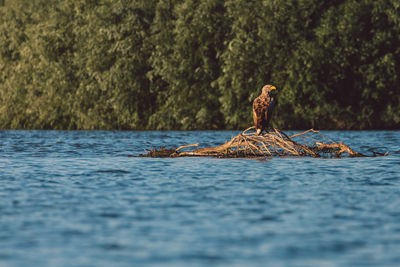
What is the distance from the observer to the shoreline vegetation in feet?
176

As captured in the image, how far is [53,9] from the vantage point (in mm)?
63656

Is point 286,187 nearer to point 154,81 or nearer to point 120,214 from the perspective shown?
point 120,214

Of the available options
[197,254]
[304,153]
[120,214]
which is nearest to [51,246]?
[197,254]

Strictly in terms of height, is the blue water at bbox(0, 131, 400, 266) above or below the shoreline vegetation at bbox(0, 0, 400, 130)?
below

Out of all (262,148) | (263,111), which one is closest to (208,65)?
(262,148)

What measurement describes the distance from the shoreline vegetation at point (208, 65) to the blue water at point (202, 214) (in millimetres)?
31010

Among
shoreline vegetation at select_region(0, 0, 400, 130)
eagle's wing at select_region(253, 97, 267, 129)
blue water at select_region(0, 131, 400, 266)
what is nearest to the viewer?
blue water at select_region(0, 131, 400, 266)

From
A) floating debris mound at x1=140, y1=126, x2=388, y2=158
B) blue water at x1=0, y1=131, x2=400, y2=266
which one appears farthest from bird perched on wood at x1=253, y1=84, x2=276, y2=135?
blue water at x1=0, y1=131, x2=400, y2=266

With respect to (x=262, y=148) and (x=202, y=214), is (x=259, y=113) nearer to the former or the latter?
(x=262, y=148)

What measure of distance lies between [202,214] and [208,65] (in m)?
43.9

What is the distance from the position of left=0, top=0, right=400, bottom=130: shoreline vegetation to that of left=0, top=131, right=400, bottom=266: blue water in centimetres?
3101

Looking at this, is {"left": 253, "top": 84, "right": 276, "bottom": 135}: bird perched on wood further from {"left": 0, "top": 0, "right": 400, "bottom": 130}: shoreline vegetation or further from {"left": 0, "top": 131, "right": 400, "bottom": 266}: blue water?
{"left": 0, "top": 0, "right": 400, "bottom": 130}: shoreline vegetation

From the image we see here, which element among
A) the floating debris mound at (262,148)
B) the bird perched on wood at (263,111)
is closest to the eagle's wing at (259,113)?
the bird perched on wood at (263,111)

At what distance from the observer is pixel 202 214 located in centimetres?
1294
